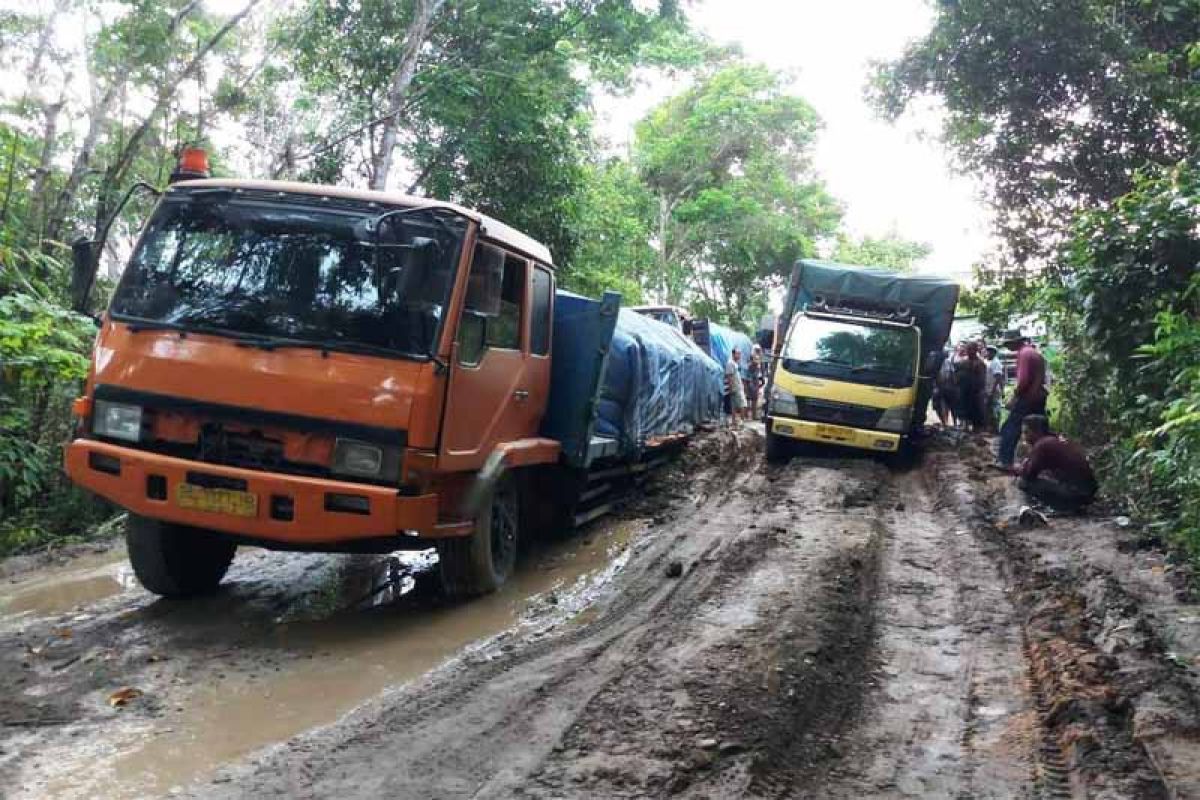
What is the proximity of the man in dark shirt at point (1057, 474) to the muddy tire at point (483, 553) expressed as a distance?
479 centimetres

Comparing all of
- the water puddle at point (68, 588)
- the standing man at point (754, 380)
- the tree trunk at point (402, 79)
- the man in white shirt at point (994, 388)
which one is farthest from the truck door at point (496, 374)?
the standing man at point (754, 380)

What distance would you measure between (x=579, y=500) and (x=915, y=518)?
10.8 ft

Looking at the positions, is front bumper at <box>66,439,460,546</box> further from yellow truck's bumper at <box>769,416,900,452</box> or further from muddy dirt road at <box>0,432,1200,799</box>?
yellow truck's bumper at <box>769,416,900,452</box>

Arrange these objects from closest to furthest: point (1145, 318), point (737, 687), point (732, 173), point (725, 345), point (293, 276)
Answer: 1. point (737, 687)
2. point (293, 276)
3. point (1145, 318)
4. point (725, 345)
5. point (732, 173)

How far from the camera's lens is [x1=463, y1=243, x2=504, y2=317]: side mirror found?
17.1 ft

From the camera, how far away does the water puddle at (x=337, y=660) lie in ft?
11.2

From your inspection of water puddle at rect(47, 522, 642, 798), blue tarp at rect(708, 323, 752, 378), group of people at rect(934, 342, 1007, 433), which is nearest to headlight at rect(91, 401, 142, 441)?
water puddle at rect(47, 522, 642, 798)

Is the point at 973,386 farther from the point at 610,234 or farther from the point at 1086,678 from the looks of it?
the point at 1086,678

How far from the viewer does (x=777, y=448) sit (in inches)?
475

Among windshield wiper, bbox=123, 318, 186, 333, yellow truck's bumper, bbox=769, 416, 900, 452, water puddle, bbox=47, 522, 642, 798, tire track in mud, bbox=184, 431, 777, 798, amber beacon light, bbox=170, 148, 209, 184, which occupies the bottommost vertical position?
water puddle, bbox=47, 522, 642, 798

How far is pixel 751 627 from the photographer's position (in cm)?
495

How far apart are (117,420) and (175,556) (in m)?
0.99

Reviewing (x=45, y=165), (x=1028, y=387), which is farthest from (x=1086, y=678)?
(x=45, y=165)

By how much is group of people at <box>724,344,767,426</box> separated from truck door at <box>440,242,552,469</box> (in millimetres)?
10185
